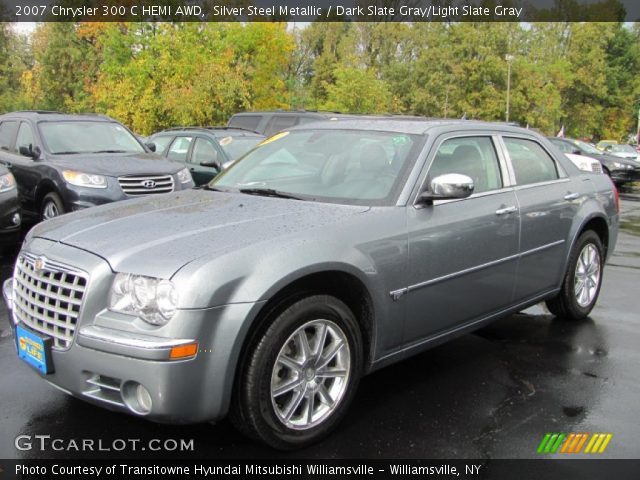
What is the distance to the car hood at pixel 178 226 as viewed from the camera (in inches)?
120

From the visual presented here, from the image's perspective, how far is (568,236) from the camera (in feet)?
17.2

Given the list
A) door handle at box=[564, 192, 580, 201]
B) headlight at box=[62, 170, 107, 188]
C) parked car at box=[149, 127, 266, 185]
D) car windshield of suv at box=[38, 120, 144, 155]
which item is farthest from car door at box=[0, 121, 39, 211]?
door handle at box=[564, 192, 580, 201]

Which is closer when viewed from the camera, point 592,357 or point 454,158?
point 454,158

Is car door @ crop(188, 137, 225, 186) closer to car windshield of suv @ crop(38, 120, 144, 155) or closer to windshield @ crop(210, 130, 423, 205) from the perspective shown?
car windshield of suv @ crop(38, 120, 144, 155)

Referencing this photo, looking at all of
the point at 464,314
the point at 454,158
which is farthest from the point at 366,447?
the point at 454,158

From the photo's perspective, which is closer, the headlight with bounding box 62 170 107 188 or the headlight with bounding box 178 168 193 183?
the headlight with bounding box 62 170 107 188

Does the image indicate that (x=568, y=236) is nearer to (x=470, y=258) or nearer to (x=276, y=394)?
(x=470, y=258)

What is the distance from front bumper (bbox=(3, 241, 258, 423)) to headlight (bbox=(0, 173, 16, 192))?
4.98 m

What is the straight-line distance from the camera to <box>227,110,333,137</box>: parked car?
516 inches

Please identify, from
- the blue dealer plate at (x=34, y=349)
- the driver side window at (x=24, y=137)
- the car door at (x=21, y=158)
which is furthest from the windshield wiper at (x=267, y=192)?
the driver side window at (x=24, y=137)

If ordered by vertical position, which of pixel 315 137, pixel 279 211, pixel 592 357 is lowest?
pixel 592 357

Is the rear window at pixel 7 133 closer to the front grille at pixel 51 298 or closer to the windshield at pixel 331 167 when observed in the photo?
the windshield at pixel 331 167

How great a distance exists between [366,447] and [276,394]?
57 centimetres

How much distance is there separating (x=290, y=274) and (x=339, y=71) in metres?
31.1
